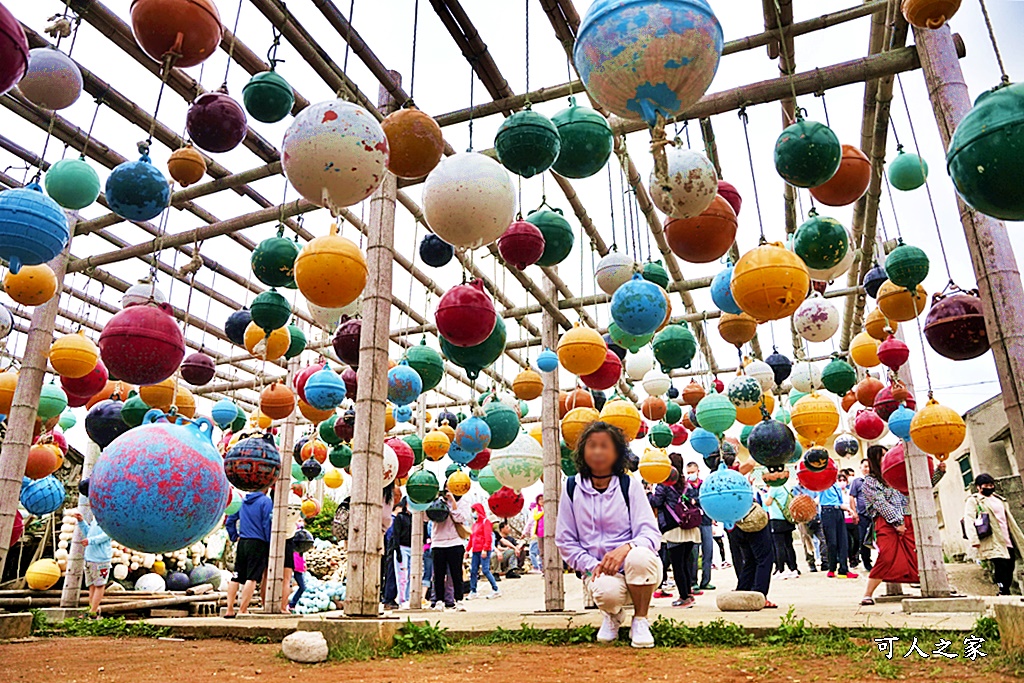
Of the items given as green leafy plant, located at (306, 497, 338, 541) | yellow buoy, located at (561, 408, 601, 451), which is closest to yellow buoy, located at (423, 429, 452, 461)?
yellow buoy, located at (561, 408, 601, 451)

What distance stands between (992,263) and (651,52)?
2.95m

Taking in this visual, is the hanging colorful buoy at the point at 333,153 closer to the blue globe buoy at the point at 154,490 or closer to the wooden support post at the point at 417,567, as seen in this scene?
the blue globe buoy at the point at 154,490

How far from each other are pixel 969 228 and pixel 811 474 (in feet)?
17.1

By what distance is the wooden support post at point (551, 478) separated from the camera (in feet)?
27.4

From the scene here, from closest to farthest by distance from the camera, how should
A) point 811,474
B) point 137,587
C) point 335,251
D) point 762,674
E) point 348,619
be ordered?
point 762,674
point 335,251
point 348,619
point 811,474
point 137,587

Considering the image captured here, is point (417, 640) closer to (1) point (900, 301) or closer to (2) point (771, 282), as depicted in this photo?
(2) point (771, 282)

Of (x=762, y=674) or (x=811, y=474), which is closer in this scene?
(x=762, y=674)

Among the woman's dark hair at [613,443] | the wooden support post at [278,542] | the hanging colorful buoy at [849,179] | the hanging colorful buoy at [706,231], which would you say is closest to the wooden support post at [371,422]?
the woman's dark hair at [613,443]

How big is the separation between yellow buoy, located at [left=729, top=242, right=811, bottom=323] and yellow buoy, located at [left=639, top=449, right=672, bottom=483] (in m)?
3.96

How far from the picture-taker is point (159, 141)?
Result: 7148 millimetres

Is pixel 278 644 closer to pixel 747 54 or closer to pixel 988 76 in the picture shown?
pixel 747 54

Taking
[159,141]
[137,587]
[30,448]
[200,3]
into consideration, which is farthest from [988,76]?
[137,587]

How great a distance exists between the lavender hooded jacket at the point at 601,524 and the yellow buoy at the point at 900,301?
2.93m

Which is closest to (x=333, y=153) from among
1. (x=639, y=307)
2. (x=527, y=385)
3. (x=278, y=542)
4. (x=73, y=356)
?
(x=639, y=307)
